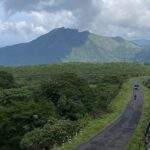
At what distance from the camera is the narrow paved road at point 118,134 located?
2542 inches

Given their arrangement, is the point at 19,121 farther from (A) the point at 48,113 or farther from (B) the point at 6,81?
(B) the point at 6,81

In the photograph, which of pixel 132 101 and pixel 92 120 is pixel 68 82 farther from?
pixel 132 101

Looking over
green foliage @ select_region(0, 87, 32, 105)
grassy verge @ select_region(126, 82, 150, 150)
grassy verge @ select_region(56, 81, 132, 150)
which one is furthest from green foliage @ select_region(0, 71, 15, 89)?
grassy verge @ select_region(126, 82, 150, 150)

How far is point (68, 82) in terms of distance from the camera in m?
104

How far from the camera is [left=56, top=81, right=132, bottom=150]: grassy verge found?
66.9 meters

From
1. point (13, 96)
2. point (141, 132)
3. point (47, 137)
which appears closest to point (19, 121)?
point (47, 137)

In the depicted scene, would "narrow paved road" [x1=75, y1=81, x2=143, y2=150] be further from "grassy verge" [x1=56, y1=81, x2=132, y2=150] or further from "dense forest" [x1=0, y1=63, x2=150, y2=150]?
"dense forest" [x1=0, y1=63, x2=150, y2=150]

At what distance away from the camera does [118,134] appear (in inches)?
2916

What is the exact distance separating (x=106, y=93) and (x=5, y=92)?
35140mm

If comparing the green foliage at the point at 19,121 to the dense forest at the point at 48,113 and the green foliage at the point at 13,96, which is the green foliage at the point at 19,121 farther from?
the green foliage at the point at 13,96

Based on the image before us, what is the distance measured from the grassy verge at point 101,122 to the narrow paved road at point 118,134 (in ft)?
4.13

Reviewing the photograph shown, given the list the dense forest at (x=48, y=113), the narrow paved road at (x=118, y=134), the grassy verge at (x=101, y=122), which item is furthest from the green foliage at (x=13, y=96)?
the narrow paved road at (x=118, y=134)

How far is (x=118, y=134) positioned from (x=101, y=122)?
12.1 meters

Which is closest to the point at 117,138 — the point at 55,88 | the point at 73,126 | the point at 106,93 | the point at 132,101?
the point at 73,126
